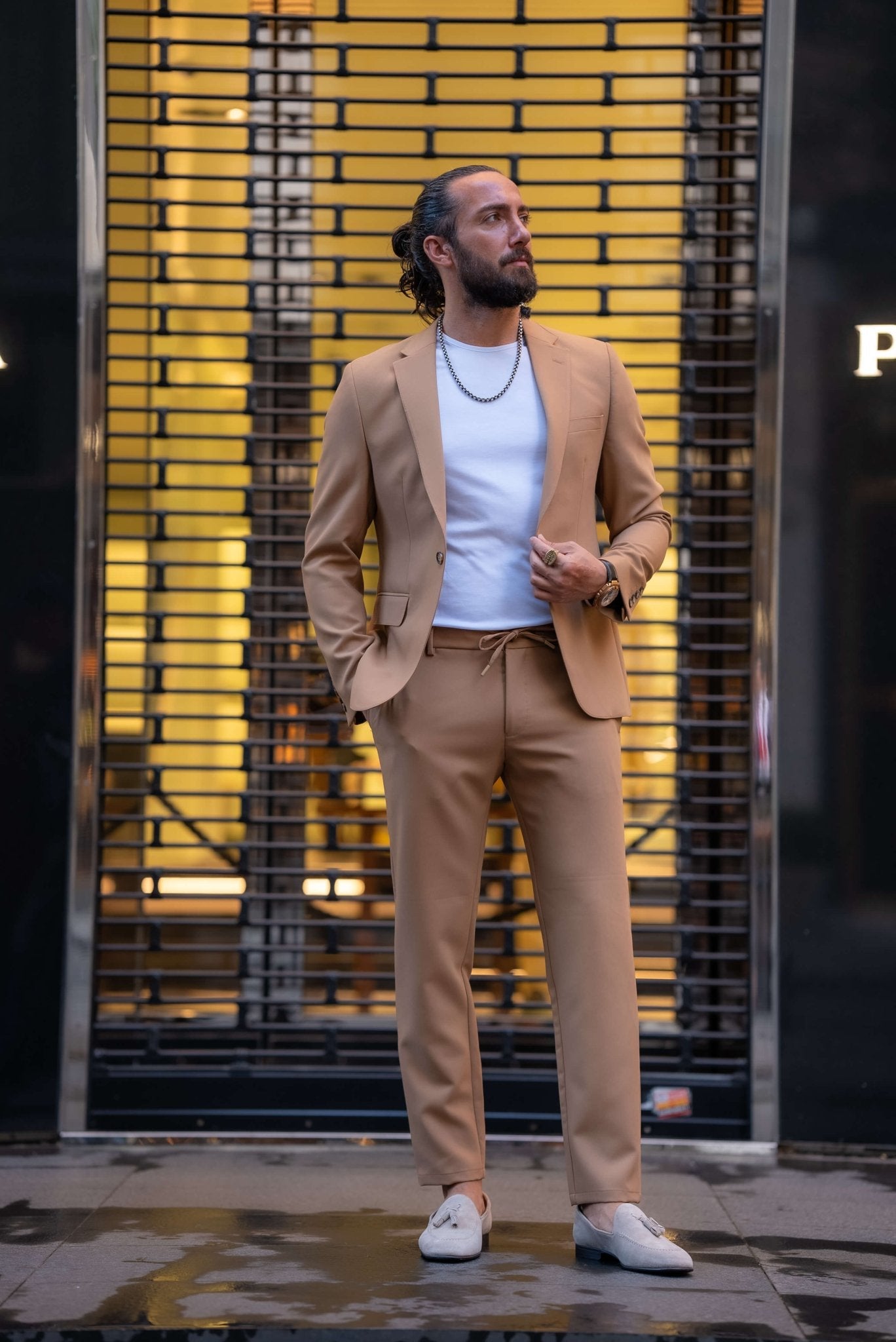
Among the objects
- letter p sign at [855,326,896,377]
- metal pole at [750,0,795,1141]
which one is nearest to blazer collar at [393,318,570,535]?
metal pole at [750,0,795,1141]

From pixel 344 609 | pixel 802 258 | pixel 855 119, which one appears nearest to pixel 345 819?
pixel 344 609

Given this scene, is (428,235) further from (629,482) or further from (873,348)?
(873,348)

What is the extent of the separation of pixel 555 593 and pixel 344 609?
0.53 m

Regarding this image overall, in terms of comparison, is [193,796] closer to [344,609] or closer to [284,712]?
[284,712]

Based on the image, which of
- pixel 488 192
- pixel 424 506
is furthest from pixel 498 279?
pixel 424 506

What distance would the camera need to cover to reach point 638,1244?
3459 mm

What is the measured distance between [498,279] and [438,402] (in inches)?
12.1

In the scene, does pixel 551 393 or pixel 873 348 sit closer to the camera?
pixel 551 393

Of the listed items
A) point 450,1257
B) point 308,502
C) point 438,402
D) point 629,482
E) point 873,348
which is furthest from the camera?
point 308,502

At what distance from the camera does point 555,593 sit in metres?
3.50

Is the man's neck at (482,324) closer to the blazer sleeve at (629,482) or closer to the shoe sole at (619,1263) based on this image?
the blazer sleeve at (629,482)

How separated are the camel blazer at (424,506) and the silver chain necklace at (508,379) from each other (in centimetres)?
2

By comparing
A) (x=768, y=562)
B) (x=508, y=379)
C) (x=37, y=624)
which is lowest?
(x=37, y=624)

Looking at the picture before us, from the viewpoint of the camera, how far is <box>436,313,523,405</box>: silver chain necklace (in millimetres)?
3713
